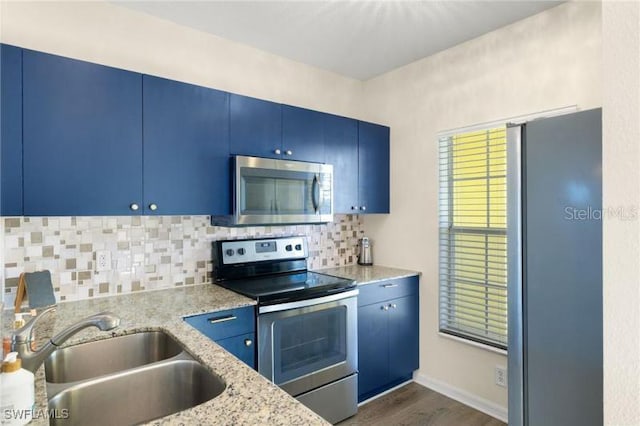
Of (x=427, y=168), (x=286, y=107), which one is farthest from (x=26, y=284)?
(x=427, y=168)

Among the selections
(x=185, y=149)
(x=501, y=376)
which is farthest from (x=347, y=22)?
(x=501, y=376)

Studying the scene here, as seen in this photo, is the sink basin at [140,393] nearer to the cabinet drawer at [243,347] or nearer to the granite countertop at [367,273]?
the cabinet drawer at [243,347]

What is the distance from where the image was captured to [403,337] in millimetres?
2859

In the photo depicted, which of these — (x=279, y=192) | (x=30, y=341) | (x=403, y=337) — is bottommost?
(x=403, y=337)

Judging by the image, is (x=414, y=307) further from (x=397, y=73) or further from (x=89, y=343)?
(x=89, y=343)

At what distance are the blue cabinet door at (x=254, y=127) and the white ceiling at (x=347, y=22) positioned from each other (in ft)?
1.70

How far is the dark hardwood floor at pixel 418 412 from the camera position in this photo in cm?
241

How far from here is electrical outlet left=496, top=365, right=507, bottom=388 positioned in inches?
94.3

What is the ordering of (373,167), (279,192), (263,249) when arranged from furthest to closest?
(373,167), (263,249), (279,192)

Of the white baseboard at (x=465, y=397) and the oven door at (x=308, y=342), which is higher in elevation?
the oven door at (x=308, y=342)

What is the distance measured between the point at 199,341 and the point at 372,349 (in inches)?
63.1

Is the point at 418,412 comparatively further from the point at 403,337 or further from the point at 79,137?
the point at 79,137

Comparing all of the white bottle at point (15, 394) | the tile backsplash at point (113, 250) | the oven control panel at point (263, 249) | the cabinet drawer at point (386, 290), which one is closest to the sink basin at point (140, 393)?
the white bottle at point (15, 394)

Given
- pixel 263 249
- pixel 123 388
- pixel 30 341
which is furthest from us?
pixel 263 249
